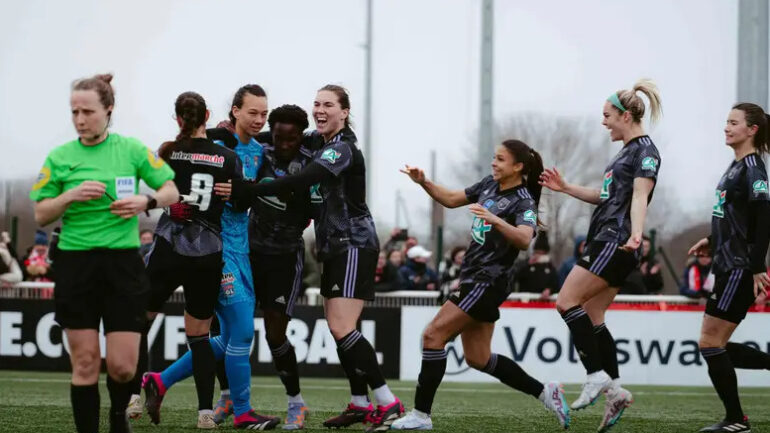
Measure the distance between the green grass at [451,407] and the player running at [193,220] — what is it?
942mm

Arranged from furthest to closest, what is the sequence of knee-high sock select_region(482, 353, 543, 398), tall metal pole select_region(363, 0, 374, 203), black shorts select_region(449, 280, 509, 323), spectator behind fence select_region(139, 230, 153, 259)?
tall metal pole select_region(363, 0, 374, 203), spectator behind fence select_region(139, 230, 153, 259), knee-high sock select_region(482, 353, 543, 398), black shorts select_region(449, 280, 509, 323)

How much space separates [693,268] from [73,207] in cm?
1113

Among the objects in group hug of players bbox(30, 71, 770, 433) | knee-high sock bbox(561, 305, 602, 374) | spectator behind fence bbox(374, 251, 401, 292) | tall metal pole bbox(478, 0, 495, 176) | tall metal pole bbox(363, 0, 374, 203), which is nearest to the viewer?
group hug of players bbox(30, 71, 770, 433)

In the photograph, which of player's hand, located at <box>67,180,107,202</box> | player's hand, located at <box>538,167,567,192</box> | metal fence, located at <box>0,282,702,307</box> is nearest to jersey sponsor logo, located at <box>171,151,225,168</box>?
player's hand, located at <box>67,180,107,202</box>

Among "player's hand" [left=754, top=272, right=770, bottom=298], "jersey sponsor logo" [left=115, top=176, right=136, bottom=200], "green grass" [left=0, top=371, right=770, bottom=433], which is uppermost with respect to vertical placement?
"jersey sponsor logo" [left=115, top=176, right=136, bottom=200]

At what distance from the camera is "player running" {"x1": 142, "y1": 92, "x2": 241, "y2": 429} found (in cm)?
739

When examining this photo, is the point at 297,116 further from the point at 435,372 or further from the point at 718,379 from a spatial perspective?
the point at 718,379

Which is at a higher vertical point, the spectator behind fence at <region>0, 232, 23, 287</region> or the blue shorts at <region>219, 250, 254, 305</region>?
the blue shorts at <region>219, 250, 254, 305</region>

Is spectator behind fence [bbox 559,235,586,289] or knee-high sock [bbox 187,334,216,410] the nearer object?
knee-high sock [bbox 187,334,216,410]

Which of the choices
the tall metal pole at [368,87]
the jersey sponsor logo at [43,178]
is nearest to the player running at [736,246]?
the jersey sponsor logo at [43,178]

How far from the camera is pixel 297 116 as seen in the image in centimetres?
808

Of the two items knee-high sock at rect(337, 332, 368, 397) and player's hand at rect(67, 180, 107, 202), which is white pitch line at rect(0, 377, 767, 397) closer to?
knee-high sock at rect(337, 332, 368, 397)

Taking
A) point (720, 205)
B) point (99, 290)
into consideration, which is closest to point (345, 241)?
point (99, 290)

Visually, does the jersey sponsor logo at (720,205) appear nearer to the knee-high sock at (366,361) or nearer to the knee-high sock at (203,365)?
the knee-high sock at (366,361)
